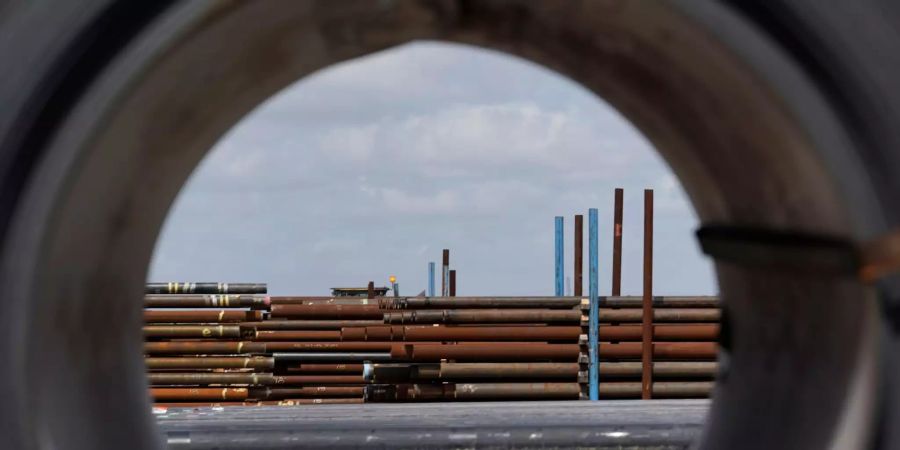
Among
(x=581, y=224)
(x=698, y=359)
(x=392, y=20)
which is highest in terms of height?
(x=581, y=224)

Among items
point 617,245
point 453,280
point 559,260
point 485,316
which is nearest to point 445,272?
point 453,280

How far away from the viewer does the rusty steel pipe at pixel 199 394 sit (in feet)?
43.1

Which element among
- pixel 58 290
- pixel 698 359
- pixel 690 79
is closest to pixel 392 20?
pixel 690 79

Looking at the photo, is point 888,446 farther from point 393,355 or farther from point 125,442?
point 393,355

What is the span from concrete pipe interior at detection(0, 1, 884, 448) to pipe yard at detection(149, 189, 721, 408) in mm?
9324

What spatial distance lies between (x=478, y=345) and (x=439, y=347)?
0.45 meters

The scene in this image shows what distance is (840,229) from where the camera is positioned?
5.13ft

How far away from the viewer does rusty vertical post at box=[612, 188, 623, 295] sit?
519 inches

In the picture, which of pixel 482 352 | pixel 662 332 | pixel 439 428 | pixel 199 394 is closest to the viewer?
pixel 439 428

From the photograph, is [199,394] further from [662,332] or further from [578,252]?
[578,252]

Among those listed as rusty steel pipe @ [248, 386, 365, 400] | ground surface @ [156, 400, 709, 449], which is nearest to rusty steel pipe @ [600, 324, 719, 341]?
rusty steel pipe @ [248, 386, 365, 400]

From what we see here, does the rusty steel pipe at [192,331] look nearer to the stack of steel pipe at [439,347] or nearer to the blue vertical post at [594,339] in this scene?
the stack of steel pipe at [439,347]

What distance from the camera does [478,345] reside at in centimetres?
1168

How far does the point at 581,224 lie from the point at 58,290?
1504 centimetres
